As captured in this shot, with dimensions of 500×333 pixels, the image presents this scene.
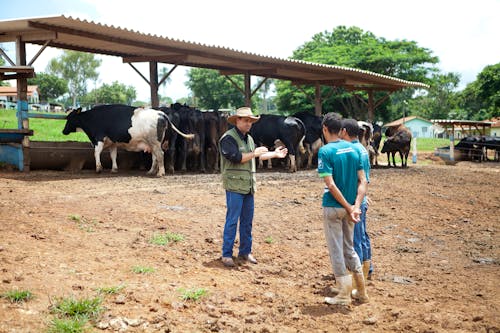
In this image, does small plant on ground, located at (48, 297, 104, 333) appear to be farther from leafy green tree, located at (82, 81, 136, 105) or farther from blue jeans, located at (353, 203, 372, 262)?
leafy green tree, located at (82, 81, 136, 105)

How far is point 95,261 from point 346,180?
2.88m

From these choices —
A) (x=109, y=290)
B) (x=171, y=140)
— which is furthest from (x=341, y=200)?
(x=171, y=140)

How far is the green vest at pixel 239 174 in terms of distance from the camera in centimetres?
635

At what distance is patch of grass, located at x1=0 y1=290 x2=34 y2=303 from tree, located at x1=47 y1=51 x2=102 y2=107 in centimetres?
8080

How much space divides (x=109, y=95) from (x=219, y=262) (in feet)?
263

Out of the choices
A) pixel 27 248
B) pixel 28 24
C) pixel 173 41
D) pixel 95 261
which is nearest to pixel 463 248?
pixel 95 261

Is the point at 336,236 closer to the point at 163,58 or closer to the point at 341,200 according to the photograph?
the point at 341,200

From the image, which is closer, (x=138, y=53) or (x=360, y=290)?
(x=360, y=290)

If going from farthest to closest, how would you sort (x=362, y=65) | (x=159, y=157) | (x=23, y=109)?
1. (x=362, y=65)
2. (x=159, y=157)
3. (x=23, y=109)

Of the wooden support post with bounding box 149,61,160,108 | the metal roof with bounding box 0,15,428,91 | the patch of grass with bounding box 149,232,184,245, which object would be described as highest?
the metal roof with bounding box 0,15,428,91

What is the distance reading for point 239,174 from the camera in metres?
6.38

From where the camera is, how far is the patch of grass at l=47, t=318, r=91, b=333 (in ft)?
13.2

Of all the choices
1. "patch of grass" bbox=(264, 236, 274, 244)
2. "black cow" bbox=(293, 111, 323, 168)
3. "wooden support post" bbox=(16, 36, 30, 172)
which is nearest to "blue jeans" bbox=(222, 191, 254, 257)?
"patch of grass" bbox=(264, 236, 274, 244)

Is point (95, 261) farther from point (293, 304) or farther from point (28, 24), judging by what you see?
point (28, 24)
